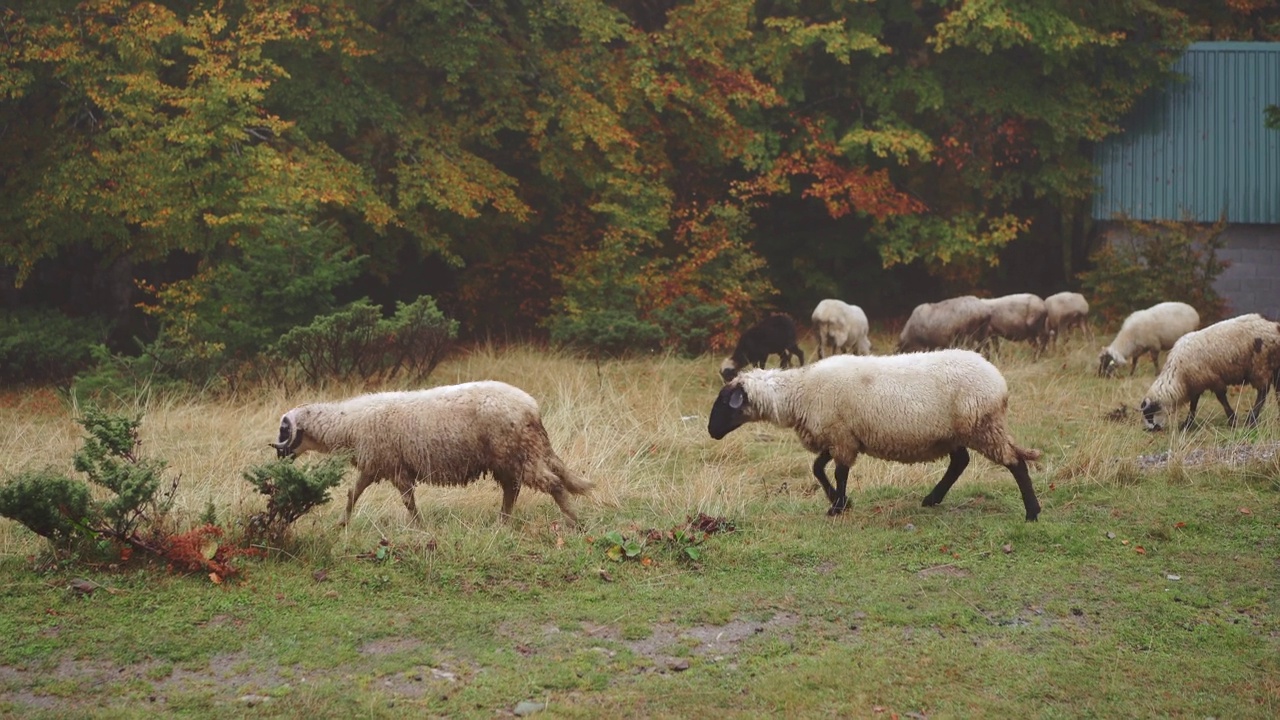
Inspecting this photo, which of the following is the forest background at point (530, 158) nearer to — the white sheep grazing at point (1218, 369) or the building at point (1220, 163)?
the building at point (1220, 163)

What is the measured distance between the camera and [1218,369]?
41.1 feet

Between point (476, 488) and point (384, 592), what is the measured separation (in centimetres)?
287

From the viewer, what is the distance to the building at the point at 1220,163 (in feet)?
69.5

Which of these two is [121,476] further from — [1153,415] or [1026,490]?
[1153,415]

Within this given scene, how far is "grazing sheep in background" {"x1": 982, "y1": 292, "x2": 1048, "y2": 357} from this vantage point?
1853 cm

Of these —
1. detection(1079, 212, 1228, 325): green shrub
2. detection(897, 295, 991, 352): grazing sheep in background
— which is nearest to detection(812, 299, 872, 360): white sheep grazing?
detection(897, 295, 991, 352): grazing sheep in background

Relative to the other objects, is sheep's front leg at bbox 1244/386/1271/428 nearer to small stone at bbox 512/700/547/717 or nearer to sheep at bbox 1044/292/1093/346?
sheep at bbox 1044/292/1093/346

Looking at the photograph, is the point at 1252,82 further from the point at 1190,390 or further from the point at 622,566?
the point at 622,566

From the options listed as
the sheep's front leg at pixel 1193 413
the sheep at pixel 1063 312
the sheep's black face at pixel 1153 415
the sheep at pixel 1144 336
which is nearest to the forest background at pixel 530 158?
the sheep at pixel 1063 312

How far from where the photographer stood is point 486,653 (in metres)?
6.36

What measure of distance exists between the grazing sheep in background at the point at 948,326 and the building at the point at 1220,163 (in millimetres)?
4519

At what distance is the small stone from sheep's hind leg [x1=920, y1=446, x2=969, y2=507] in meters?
4.43

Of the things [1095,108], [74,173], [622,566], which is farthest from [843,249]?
[622,566]

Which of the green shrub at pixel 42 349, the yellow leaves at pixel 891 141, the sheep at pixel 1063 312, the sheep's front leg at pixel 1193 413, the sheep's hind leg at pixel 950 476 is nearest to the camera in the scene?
the sheep's hind leg at pixel 950 476
